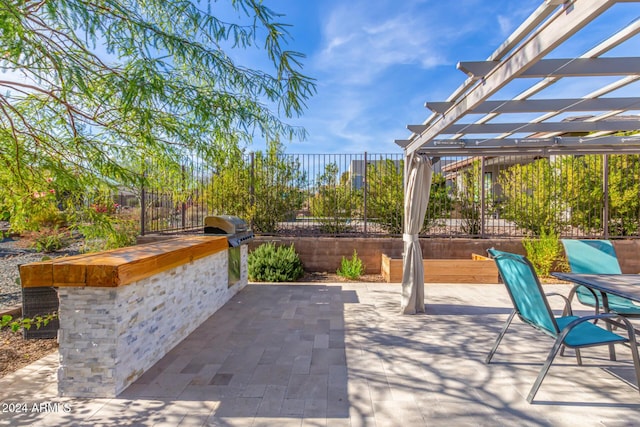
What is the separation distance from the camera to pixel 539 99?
3.36 meters

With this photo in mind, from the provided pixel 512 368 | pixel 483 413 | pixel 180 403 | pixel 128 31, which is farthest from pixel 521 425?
pixel 128 31

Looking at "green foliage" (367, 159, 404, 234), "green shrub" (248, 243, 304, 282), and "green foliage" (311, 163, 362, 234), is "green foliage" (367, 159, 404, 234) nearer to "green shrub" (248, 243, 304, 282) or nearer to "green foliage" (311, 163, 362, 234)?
"green foliage" (311, 163, 362, 234)

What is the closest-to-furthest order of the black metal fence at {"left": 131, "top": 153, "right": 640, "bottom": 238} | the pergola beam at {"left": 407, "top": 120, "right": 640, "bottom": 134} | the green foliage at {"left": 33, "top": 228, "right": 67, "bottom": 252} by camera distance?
the green foliage at {"left": 33, "top": 228, "right": 67, "bottom": 252}, the pergola beam at {"left": 407, "top": 120, "right": 640, "bottom": 134}, the black metal fence at {"left": 131, "top": 153, "right": 640, "bottom": 238}

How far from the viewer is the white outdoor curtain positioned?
13.9ft

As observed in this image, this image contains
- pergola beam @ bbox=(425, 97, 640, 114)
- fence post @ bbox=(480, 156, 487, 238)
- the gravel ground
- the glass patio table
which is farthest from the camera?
fence post @ bbox=(480, 156, 487, 238)

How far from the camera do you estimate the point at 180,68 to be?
2.95m

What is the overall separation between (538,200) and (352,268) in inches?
171

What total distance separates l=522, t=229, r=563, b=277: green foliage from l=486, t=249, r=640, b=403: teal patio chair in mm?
3952

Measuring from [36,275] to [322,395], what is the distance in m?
2.14

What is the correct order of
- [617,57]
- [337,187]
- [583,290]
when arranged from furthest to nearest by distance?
[337,187] < [583,290] < [617,57]

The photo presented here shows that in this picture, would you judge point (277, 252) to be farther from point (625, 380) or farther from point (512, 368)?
point (625, 380)

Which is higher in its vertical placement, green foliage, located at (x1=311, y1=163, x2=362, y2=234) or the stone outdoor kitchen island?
green foliage, located at (x1=311, y1=163, x2=362, y2=234)

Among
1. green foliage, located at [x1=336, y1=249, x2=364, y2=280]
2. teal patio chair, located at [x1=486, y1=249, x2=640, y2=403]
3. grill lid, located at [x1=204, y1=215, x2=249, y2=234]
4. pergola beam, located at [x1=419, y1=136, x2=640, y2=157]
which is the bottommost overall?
green foliage, located at [x1=336, y1=249, x2=364, y2=280]

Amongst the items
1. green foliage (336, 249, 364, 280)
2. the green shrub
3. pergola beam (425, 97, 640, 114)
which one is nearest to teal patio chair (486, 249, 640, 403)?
pergola beam (425, 97, 640, 114)
